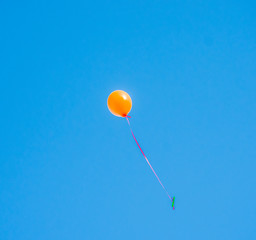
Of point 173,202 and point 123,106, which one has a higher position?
point 123,106

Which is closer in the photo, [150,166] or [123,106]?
[123,106]

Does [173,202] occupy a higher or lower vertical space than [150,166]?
lower

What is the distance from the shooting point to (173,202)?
5324 millimetres

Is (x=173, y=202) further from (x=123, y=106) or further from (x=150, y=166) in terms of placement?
(x=123, y=106)

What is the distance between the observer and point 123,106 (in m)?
4.37

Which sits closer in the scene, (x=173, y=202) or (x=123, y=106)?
(x=123, y=106)

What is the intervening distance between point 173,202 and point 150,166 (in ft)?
2.70

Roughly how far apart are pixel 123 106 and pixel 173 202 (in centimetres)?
223

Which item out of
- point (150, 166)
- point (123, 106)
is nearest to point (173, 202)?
point (150, 166)
